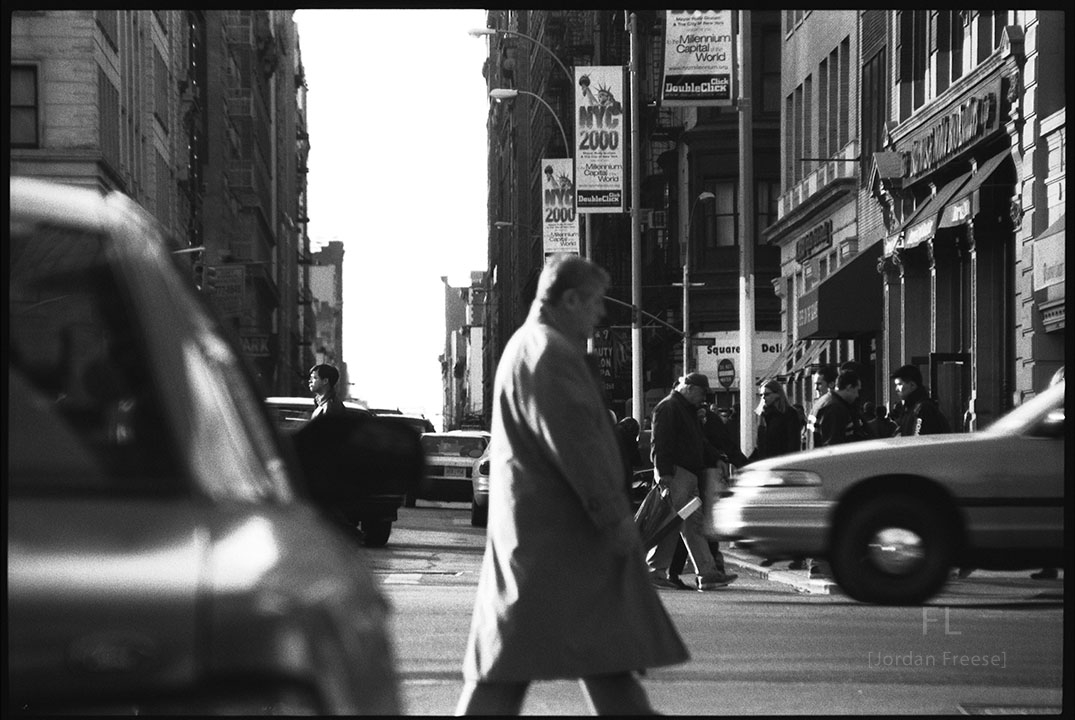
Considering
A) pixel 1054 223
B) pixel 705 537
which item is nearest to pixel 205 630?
pixel 705 537

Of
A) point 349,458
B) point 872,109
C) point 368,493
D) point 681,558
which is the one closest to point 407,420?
point 681,558

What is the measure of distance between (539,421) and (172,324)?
10.7ft

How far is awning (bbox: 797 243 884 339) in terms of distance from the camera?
35125mm

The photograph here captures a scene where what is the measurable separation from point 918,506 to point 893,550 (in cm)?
38

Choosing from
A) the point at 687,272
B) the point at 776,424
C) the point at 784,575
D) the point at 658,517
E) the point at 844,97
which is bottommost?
the point at 784,575

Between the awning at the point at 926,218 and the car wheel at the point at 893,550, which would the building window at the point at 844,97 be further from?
the car wheel at the point at 893,550

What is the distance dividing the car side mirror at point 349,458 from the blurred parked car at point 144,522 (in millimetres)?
677

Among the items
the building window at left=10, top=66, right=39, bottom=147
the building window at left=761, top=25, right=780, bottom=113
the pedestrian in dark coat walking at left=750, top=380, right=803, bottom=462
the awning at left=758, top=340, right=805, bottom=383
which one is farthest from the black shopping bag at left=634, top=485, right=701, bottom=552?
the building window at left=761, top=25, right=780, bottom=113

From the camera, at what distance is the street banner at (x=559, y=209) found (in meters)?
49.0

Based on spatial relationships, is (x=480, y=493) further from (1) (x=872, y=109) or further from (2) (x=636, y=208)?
(2) (x=636, y=208)

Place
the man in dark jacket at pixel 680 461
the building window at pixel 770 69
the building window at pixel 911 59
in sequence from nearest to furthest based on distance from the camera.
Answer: the man in dark jacket at pixel 680 461, the building window at pixel 911 59, the building window at pixel 770 69

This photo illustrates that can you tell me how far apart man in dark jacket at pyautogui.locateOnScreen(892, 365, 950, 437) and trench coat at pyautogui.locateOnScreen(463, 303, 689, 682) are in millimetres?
11233

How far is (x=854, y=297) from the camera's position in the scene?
116 ft

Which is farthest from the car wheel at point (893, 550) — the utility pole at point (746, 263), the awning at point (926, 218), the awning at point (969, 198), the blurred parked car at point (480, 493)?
the utility pole at point (746, 263)
